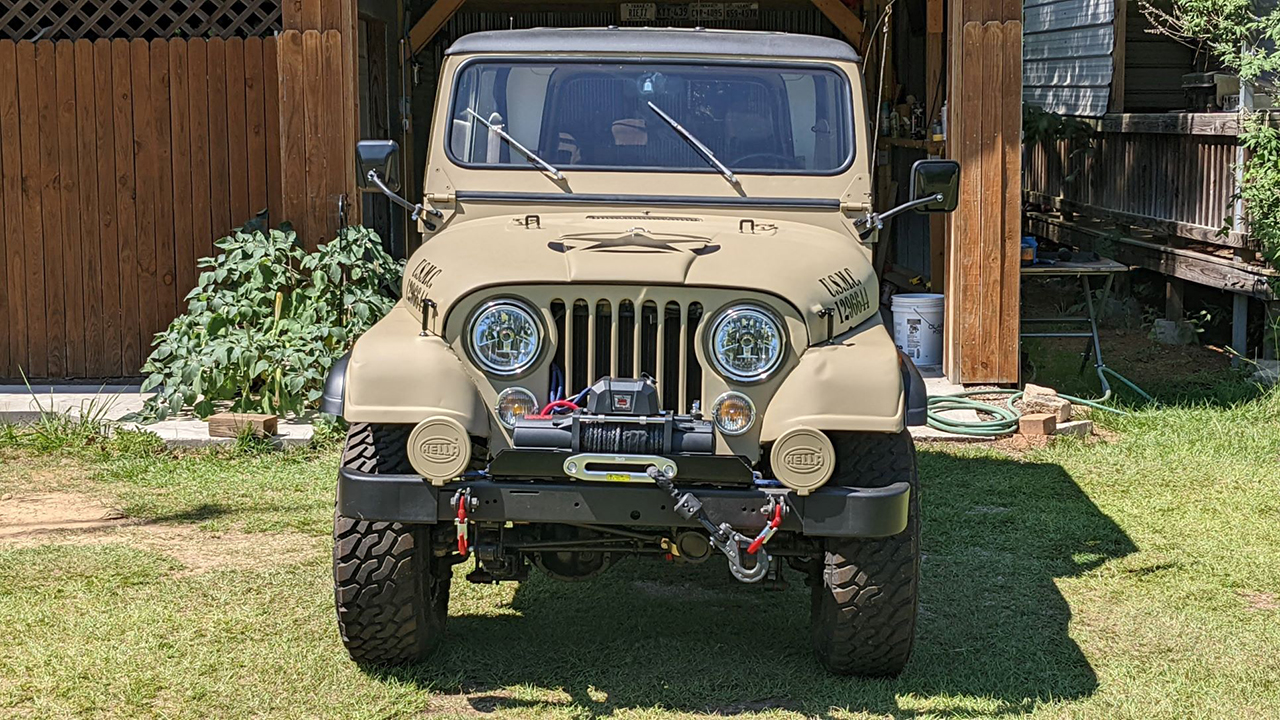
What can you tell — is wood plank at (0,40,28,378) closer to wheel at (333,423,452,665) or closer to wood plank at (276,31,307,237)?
wood plank at (276,31,307,237)

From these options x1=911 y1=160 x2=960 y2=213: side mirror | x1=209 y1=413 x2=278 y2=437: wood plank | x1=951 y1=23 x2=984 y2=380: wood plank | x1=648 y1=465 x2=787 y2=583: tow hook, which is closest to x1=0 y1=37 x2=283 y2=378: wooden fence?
x1=209 y1=413 x2=278 y2=437: wood plank

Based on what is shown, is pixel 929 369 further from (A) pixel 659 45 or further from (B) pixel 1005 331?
(A) pixel 659 45

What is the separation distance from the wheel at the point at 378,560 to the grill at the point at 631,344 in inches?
20.7

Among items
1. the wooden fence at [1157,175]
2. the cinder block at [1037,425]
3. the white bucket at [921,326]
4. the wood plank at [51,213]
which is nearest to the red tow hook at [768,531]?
the cinder block at [1037,425]

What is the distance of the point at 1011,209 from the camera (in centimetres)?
841

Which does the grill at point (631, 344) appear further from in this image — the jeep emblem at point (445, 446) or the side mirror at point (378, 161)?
the side mirror at point (378, 161)

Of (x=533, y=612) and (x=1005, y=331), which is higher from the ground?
(x=1005, y=331)

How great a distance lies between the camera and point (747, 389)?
419cm

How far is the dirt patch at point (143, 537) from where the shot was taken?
19.2 feet

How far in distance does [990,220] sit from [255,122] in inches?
165

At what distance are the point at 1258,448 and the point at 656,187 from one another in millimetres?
3905

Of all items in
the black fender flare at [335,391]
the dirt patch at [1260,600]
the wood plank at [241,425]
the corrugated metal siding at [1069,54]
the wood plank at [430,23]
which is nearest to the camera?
the black fender flare at [335,391]

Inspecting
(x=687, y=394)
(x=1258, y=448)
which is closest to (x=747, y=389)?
(x=687, y=394)

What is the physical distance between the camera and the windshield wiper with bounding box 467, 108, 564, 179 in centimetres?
520
